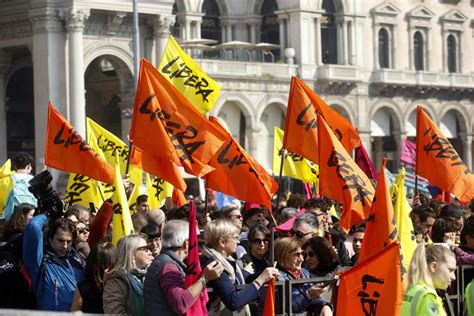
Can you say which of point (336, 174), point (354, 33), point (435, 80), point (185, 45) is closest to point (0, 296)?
point (336, 174)

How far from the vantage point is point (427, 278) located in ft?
38.6

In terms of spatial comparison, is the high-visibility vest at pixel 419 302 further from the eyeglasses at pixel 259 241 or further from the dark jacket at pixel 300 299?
the eyeglasses at pixel 259 241

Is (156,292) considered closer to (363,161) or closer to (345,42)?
(363,161)

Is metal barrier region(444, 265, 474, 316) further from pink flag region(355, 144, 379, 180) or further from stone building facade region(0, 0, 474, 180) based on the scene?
stone building facade region(0, 0, 474, 180)

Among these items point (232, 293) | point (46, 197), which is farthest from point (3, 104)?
point (232, 293)

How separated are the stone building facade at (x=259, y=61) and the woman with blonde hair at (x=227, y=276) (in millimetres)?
31781

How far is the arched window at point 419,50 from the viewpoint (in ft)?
213

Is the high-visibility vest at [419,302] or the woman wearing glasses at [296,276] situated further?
the woman wearing glasses at [296,276]

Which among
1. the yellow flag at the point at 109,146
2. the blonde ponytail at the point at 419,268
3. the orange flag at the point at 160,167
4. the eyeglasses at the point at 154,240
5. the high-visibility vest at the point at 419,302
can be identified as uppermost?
the yellow flag at the point at 109,146

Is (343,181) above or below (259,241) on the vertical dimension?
above

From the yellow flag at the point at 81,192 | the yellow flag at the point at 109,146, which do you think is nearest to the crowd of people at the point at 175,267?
the yellow flag at the point at 81,192

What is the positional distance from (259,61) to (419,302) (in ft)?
150

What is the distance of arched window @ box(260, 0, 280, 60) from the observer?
59.7 m

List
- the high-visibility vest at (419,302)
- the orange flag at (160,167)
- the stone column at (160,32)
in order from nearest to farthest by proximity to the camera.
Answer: the high-visibility vest at (419,302) < the orange flag at (160,167) < the stone column at (160,32)
